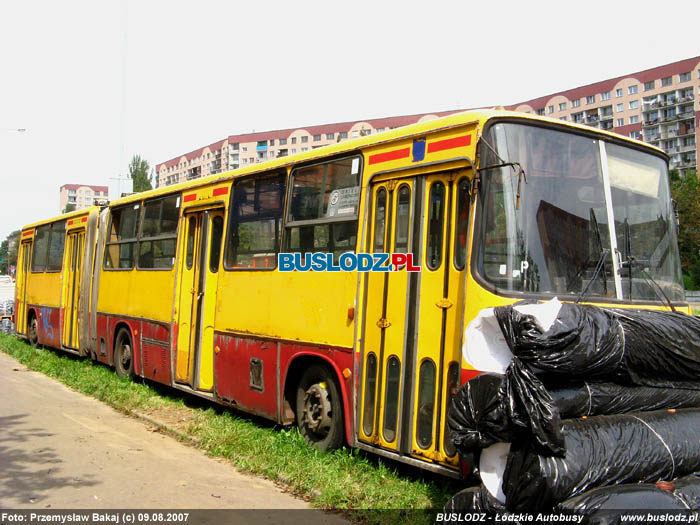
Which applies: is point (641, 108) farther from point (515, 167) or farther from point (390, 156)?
point (515, 167)

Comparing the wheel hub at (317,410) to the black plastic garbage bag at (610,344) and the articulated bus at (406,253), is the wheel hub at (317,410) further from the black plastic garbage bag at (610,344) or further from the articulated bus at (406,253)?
the black plastic garbage bag at (610,344)

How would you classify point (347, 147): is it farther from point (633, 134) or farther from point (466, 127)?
point (633, 134)

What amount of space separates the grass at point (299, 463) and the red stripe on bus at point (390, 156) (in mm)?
2711

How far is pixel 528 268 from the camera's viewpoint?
190 inches

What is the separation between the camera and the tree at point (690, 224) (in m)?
51.3

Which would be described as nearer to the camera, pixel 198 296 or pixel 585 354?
pixel 585 354

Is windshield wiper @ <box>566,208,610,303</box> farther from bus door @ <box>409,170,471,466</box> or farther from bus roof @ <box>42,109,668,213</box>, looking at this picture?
bus door @ <box>409,170,471,466</box>

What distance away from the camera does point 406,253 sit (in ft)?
18.6

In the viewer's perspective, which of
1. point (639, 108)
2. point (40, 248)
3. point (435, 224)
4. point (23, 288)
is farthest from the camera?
point (639, 108)

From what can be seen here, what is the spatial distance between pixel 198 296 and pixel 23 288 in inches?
425

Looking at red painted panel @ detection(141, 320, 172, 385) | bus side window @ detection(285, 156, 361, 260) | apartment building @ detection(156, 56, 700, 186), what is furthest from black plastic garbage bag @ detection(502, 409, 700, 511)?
apartment building @ detection(156, 56, 700, 186)

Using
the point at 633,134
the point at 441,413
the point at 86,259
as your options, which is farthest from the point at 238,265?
the point at 633,134

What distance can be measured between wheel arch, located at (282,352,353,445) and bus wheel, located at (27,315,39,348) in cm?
1145

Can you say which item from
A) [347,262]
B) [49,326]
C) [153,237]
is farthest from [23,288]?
[347,262]
